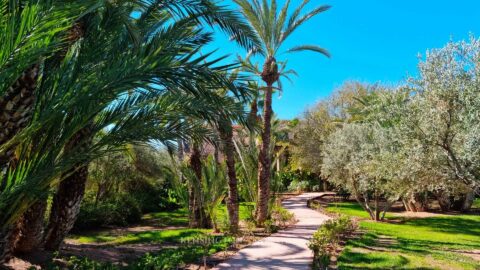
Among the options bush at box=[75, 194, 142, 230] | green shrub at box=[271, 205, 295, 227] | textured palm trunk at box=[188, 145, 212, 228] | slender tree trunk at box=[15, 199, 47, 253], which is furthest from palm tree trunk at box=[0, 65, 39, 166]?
bush at box=[75, 194, 142, 230]

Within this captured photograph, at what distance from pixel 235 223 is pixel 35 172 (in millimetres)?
9889

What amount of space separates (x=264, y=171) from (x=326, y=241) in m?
6.26

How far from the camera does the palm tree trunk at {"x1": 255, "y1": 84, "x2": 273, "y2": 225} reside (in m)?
15.6

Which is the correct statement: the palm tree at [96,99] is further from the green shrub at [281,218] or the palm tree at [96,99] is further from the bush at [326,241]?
the green shrub at [281,218]

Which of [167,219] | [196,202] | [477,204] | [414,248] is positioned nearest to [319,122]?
[477,204]

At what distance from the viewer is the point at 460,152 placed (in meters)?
9.53

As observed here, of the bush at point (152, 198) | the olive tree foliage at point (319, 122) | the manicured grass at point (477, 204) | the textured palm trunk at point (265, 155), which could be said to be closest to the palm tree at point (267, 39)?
the textured palm trunk at point (265, 155)

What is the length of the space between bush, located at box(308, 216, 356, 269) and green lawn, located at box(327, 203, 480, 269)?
43cm

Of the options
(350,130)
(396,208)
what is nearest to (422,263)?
(350,130)

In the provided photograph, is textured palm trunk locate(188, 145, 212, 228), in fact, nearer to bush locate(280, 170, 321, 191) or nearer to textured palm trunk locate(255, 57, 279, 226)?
textured palm trunk locate(255, 57, 279, 226)

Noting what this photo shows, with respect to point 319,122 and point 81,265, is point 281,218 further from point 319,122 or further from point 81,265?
→ point 319,122

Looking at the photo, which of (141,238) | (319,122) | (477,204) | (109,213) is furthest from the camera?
(319,122)

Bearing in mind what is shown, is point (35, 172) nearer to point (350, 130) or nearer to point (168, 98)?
point (168, 98)

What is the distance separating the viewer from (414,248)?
11633 mm
